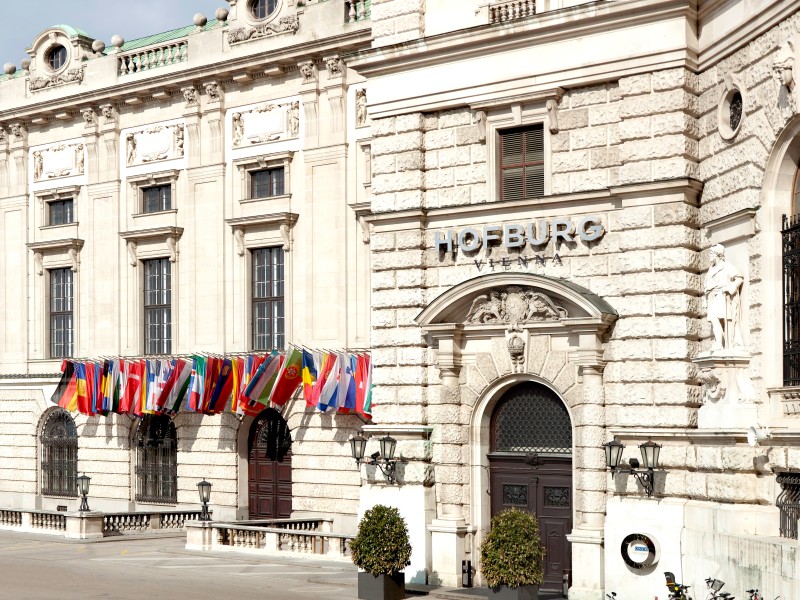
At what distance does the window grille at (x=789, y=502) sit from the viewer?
21.7 meters

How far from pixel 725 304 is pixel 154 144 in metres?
26.0

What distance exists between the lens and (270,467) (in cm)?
4181

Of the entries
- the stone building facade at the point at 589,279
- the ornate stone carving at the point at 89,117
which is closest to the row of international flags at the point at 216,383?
the ornate stone carving at the point at 89,117

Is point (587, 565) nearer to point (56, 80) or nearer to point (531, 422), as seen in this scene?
point (531, 422)

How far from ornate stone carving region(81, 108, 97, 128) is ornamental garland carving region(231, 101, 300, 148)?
6433mm

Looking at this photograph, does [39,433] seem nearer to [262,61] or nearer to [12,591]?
[262,61]

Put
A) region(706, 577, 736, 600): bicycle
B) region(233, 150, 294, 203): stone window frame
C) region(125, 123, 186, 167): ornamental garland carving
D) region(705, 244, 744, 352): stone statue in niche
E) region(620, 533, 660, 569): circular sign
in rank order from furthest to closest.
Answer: region(125, 123, 186, 167): ornamental garland carving
region(233, 150, 294, 203): stone window frame
region(620, 533, 660, 569): circular sign
region(705, 244, 744, 352): stone statue in niche
region(706, 577, 736, 600): bicycle

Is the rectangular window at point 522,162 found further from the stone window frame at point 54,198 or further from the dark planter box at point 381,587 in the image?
the stone window frame at point 54,198

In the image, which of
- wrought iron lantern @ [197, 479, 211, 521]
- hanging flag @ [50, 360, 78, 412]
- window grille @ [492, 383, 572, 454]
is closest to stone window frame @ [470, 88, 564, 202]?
window grille @ [492, 383, 572, 454]

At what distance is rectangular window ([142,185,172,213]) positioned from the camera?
4478 centimetres

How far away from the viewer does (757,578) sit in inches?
850

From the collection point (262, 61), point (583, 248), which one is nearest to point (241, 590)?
point (583, 248)

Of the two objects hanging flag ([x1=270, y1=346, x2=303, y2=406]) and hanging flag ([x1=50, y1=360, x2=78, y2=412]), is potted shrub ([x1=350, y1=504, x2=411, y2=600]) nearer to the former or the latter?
hanging flag ([x1=270, y1=346, x2=303, y2=406])

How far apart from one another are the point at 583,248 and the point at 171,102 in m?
21.7
